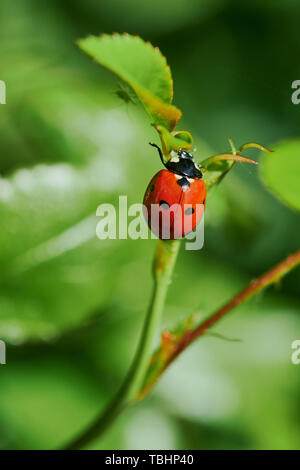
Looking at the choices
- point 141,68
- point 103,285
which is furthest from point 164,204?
point 103,285

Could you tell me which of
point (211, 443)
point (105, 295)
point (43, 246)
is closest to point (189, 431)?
point (211, 443)

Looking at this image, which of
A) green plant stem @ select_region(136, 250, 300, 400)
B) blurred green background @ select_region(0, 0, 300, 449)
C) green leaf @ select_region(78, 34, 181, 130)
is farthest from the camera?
blurred green background @ select_region(0, 0, 300, 449)

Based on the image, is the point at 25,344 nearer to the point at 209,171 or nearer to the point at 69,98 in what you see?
the point at 69,98

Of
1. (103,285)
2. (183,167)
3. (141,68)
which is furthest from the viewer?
(103,285)

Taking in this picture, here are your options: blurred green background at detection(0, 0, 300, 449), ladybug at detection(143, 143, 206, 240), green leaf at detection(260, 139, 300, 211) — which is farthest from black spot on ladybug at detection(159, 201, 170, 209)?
blurred green background at detection(0, 0, 300, 449)

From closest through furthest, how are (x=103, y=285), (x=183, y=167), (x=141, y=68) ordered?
(x=141, y=68), (x=183, y=167), (x=103, y=285)

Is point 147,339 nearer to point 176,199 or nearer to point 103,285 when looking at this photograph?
point 176,199

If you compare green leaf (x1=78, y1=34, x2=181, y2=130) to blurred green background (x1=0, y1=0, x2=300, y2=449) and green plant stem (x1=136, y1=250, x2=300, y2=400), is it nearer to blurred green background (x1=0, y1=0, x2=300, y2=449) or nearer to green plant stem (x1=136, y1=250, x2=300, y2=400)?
green plant stem (x1=136, y1=250, x2=300, y2=400)
